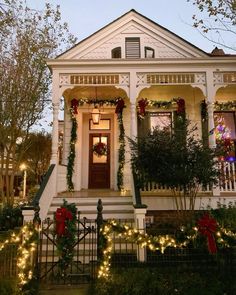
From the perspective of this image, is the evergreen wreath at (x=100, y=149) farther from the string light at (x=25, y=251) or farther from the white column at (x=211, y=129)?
the string light at (x=25, y=251)

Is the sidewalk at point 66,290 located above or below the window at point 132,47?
below

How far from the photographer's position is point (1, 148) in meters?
14.2

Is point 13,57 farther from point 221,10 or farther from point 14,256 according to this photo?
point 14,256

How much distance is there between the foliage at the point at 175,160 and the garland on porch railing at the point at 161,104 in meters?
3.51

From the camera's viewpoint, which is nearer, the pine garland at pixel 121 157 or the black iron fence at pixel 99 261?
the black iron fence at pixel 99 261

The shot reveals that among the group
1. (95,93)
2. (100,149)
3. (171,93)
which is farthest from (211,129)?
(95,93)

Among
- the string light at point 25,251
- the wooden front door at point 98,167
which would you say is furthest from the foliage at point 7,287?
the wooden front door at point 98,167

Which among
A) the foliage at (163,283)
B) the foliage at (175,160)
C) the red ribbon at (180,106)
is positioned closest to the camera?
the foliage at (163,283)

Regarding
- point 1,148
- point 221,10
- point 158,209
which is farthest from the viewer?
point 1,148

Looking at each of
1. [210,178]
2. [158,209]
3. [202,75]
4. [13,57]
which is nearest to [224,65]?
[202,75]

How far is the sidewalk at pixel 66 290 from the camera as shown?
5.77 metres

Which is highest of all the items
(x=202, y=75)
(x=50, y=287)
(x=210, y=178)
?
(x=202, y=75)

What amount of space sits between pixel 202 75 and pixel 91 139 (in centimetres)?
501

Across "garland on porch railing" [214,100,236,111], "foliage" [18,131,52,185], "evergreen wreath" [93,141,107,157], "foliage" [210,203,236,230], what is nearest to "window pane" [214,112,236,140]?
"garland on porch railing" [214,100,236,111]
